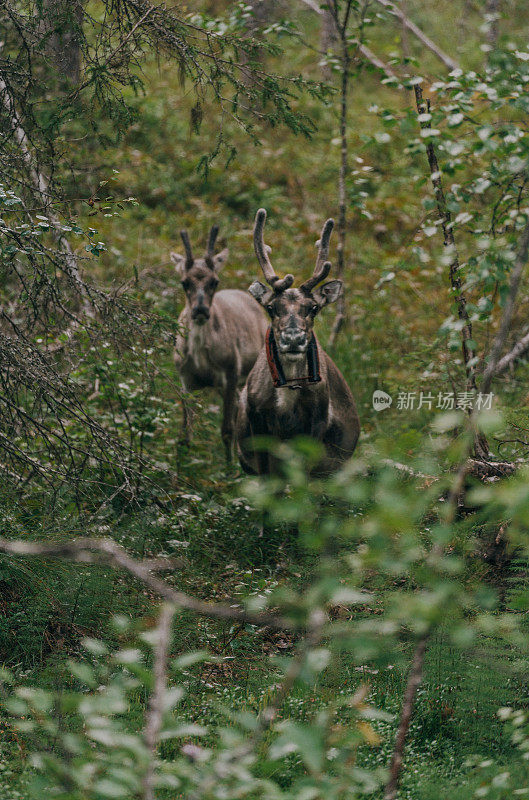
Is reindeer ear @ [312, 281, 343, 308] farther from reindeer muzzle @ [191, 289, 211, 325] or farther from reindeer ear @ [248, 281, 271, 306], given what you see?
reindeer muzzle @ [191, 289, 211, 325]

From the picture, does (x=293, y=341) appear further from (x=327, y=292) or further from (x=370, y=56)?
(x=370, y=56)

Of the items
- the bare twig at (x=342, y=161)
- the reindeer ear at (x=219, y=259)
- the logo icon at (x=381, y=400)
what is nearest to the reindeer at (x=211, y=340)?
the reindeer ear at (x=219, y=259)

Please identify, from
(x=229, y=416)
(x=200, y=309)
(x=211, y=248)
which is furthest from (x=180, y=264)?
(x=229, y=416)

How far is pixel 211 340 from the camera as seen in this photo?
31.9 ft

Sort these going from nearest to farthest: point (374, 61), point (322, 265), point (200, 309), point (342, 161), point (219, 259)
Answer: point (322, 265) < point (200, 309) < point (219, 259) < point (342, 161) < point (374, 61)

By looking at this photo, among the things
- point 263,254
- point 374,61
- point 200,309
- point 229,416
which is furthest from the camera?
point 374,61

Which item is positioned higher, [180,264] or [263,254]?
[263,254]

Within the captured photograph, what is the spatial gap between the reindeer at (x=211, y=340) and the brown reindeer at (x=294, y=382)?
198cm

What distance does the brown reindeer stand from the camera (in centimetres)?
688

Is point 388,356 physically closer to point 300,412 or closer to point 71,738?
point 300,412

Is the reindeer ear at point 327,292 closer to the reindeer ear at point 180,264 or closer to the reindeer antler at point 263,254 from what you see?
the reindeer antler at point 263,254

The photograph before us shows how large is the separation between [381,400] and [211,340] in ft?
6.88

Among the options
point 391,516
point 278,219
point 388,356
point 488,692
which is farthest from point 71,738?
point 278,219

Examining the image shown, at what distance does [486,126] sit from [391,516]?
2.98 metres
